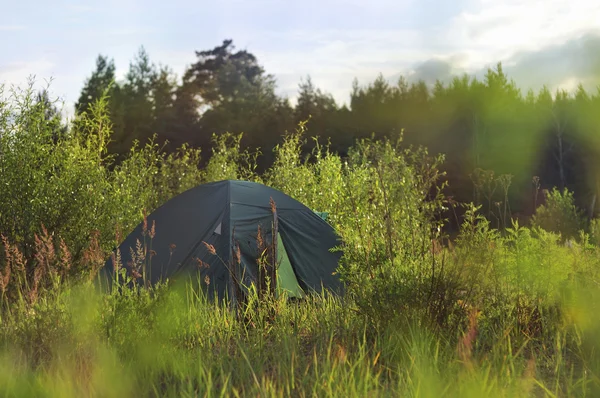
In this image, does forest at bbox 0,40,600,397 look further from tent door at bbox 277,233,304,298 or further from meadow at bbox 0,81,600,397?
tent door at bbox 277,233,304,298

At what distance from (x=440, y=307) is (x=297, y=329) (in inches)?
38.6

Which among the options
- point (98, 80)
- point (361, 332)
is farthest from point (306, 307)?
point (98, 80)

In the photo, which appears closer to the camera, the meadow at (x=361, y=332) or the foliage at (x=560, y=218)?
the meadow at (x=361, y=332)

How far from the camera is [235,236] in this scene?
257 inches

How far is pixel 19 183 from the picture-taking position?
7.90 meters

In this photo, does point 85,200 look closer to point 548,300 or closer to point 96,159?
point 96,159

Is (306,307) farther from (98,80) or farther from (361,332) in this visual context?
(98,80)

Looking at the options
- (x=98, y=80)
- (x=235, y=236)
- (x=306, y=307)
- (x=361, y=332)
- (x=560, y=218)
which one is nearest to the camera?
(x=361, y=332)

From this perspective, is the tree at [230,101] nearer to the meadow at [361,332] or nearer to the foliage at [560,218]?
the foliage at [560,218]

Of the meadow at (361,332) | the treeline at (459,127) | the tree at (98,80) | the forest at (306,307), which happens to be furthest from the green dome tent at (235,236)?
the tree at (98,80)

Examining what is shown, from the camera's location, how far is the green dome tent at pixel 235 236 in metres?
6.52

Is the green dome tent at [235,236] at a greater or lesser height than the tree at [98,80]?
lesser

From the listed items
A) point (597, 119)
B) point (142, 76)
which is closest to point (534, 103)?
point (597, 119)

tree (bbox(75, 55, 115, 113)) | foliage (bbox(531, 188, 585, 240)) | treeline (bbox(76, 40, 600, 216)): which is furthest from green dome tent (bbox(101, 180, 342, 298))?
tree (bbox(75, 55, 115, 113))
